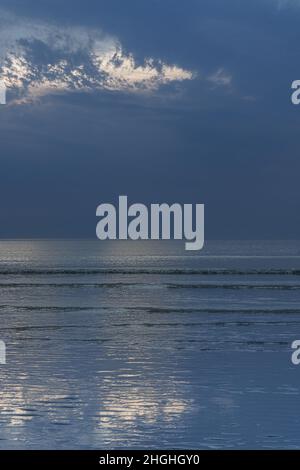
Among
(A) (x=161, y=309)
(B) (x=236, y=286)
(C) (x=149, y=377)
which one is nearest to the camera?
(C) (x=149, y=377)

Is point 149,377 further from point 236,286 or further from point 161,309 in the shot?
point 236,286

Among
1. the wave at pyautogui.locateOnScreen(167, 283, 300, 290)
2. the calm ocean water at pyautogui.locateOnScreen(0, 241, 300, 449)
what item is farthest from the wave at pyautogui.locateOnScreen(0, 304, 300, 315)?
the wave at pyautogui.locateOnScreen(167, 283, 300, 290)

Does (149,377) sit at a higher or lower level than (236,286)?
lower

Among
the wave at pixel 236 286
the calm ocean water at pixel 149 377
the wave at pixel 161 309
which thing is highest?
the wave at pixel 236 286

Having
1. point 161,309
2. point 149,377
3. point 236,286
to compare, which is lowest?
point 149,377

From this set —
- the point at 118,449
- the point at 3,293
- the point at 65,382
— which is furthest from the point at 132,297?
the point at 118,449

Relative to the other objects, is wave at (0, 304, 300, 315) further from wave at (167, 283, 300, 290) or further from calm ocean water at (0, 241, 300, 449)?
wave at (167, 283, 300, 290)

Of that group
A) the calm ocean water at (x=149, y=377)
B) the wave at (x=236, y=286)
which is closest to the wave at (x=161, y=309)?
the calm ocean water at (x=149, y=377)

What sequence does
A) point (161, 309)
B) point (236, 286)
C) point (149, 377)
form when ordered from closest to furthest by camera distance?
1. point (149, 377)
2. point (161, 309)
3. point (236, 286)

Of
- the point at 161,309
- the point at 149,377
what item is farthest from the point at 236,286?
the point at 149,377

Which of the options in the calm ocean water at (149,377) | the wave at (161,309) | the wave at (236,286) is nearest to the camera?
the calm ocean water at (149,377)

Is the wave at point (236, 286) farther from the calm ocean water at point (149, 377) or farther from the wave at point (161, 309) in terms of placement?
the wave at point (161, 309)

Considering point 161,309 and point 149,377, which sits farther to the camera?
point 161,309
